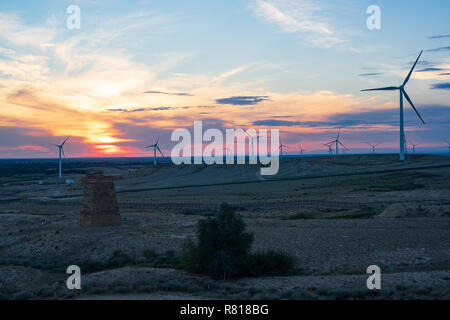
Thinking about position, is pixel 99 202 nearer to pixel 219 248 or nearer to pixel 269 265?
pixel 219 248

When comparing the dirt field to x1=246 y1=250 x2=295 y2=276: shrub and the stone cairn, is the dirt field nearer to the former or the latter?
the stone cairn

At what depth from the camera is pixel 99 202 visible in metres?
31.1

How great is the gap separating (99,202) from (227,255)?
535 inches

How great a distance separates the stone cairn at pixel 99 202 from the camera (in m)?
30.3

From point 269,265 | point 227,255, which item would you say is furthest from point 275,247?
point 227,255

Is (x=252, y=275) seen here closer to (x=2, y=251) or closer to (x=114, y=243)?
(x=114, y=243)

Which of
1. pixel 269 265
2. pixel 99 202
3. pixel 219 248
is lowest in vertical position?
pixel 269 265

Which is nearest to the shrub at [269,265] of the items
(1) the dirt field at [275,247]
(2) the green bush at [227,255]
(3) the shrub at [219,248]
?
(2) the green bush at [227,255]

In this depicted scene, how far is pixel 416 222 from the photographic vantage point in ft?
112

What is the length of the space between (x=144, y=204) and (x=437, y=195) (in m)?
35.5

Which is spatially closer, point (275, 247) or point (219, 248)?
point (219, 248)

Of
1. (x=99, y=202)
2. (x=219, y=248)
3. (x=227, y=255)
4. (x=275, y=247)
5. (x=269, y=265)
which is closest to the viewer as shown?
(x=227, y=255)

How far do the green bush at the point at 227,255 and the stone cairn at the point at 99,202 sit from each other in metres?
10.3
